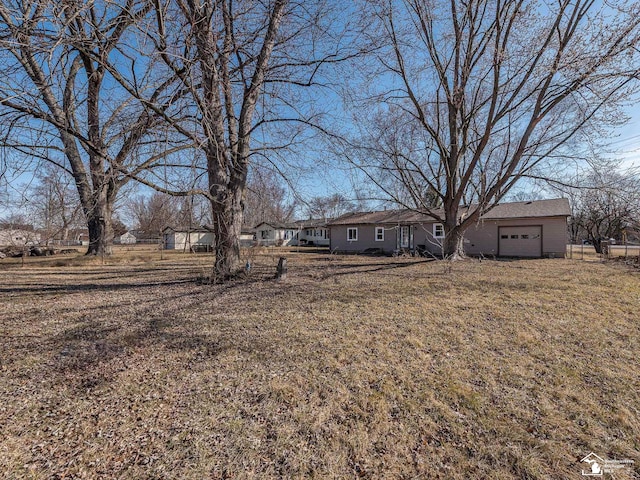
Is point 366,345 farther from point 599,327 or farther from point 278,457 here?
point 599,327

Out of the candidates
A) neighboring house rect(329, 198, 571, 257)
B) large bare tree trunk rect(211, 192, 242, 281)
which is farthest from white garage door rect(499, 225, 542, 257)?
large bare tree trunk rect(211, 192, 242, 281)

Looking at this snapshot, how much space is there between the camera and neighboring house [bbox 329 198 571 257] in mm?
16219

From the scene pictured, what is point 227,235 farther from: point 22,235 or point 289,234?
point 289,234

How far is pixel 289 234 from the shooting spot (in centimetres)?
3825

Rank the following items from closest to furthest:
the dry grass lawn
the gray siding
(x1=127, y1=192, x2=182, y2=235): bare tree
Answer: the dry grass lawn, (x1=127, y1=192, x2=182, y2=235): bare tree, the gray siding

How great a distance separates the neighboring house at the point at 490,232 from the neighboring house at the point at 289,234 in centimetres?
1323

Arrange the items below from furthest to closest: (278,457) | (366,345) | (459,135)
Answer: (459,135) < (366,345) < (278,457)

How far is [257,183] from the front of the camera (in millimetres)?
8672

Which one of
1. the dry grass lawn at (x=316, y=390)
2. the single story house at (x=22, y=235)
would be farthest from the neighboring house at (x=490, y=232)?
the single story house at (x=22, y=235)

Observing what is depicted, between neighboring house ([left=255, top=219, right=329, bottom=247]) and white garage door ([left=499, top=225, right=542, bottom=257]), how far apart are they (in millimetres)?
19855

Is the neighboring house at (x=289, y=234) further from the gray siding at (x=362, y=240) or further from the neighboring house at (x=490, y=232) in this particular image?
the neighboring house at (x=490, y=232)

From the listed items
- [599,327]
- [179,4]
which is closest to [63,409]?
[179,4]

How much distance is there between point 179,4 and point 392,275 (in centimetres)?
873

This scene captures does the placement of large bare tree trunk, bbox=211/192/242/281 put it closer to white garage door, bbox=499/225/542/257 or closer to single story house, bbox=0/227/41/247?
single story house, bbox=0/227/41/247
